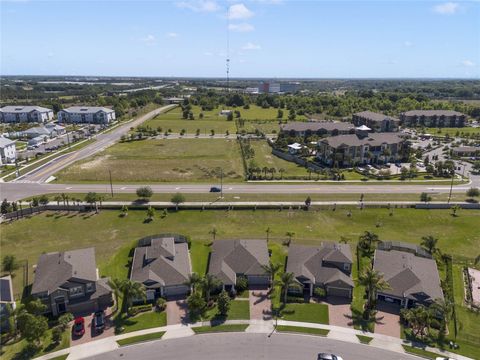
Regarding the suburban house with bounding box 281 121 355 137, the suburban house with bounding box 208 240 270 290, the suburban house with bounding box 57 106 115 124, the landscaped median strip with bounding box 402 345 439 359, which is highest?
the suburban house with bounding box 57 106 115 124

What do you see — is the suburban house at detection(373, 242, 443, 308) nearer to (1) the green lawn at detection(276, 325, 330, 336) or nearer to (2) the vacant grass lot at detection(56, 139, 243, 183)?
(1) the green lawn at detection(276, 325, 330, 336)


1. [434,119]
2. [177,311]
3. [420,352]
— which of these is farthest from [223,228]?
[434,119]

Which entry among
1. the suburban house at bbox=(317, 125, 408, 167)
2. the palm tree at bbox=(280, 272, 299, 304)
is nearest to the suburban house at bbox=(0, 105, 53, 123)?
the suburban house at bbox=(317, 125, 408, 167)

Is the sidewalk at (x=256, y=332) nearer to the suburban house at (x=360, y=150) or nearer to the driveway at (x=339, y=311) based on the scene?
the driveway at (x=339, y=311)

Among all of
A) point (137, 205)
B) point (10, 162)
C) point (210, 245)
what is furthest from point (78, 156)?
point (210, 245)

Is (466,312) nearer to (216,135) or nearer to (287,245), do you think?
(287,245)

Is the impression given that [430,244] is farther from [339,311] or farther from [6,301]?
[6,301]

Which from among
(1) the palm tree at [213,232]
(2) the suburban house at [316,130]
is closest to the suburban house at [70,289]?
(1) the palm tree at [213,232]
